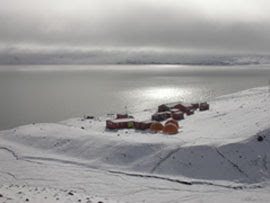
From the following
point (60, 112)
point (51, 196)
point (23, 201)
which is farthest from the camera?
point (60, 112)

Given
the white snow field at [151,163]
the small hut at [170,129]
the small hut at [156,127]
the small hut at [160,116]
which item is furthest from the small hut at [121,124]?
the small hut at [170,129]

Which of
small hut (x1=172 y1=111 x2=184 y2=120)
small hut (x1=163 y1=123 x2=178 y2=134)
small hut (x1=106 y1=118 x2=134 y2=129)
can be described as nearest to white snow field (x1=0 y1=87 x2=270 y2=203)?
small hut (x1=163 y1=123 x2=178 y2=134)

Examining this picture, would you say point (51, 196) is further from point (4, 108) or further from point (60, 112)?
point (4, 108)

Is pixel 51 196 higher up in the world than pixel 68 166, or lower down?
higher up

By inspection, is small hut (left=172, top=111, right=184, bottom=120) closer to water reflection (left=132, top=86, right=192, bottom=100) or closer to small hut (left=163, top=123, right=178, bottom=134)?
small hut (left=163, top=123, right=178, bottom=134)

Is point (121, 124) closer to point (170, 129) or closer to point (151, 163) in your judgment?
point (170, 129)

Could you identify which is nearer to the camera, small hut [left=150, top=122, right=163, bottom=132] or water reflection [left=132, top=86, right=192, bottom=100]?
small hut [left=150, top=122, right=163, bottom=132]

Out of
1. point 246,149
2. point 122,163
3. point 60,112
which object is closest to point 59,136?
point 122,163

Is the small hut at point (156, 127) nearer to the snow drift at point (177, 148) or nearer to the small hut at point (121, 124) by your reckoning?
the snow drift at point (177, 148)

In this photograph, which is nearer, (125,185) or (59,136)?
(125,185)
